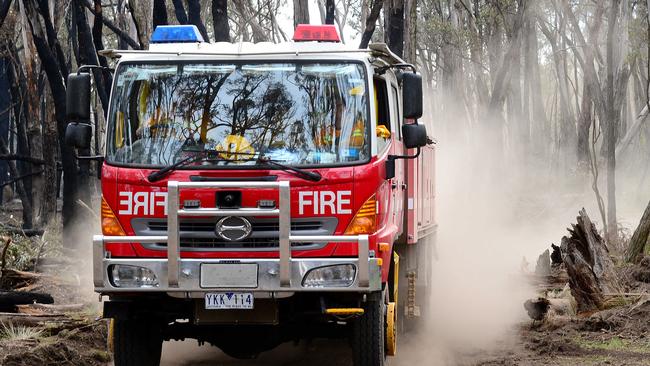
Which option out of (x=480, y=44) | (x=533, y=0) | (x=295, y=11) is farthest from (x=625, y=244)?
(x=480, y=44)

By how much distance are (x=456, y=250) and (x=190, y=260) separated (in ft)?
47.2

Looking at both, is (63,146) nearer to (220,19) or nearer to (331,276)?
(220,19)

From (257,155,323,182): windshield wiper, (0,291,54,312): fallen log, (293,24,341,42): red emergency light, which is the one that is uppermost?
(293,24,341,42): red emergency light

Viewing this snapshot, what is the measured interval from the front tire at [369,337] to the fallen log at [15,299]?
14.6 feet

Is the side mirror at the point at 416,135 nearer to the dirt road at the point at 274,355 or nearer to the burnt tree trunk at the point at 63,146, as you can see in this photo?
the dirt road at the point at 274,355

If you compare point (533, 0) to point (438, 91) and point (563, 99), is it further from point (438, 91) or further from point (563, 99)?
point (438, 91)

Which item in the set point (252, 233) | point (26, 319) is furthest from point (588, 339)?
point (26, 319)

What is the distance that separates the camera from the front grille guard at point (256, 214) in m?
8.20

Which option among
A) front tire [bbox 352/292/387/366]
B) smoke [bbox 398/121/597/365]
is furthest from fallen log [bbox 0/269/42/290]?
front tire [bbox 352/292/387/366]

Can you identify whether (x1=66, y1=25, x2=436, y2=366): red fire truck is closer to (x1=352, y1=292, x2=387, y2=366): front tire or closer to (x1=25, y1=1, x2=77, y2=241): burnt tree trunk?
(x1=352, y1=292, x2=387, y2=366): front tire

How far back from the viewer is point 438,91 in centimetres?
5397

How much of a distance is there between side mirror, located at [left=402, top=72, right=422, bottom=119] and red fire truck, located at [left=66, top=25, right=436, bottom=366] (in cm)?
1

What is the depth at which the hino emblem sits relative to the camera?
831cm

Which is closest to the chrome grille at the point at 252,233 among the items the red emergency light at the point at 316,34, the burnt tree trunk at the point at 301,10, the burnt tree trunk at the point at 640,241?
the red emergency light at the point at 316,34
